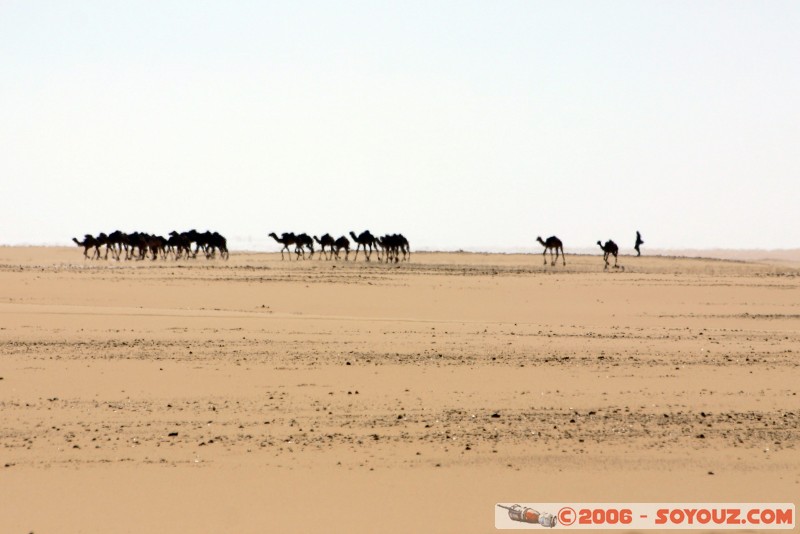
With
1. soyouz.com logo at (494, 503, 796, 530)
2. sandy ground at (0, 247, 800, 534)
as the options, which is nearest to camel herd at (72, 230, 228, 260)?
sandy ground at (0, 247, 800, 534)

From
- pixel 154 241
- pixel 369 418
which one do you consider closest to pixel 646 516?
pixel 369 418

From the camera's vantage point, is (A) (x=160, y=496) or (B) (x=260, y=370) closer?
(A) (x=160, y=496)

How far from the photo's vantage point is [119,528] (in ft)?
21.6

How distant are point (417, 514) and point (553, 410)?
368cm

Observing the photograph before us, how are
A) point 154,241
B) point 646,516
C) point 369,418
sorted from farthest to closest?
point 154,241, point 369,418, point 646,516

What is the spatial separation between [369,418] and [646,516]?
3.57 meters

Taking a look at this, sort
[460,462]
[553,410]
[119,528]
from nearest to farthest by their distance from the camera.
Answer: [119,528] < [460,462] < [553,410]

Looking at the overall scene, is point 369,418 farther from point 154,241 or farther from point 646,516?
point 154,241

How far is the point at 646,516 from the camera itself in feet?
22.7

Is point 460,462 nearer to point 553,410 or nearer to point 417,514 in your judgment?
point 417,514

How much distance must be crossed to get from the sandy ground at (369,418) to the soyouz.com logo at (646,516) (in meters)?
0.18

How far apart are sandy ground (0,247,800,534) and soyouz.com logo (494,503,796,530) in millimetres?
183

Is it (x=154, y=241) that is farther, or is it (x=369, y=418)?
(x=154, y=241)

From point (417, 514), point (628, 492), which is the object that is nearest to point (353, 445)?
point (417, 514)
